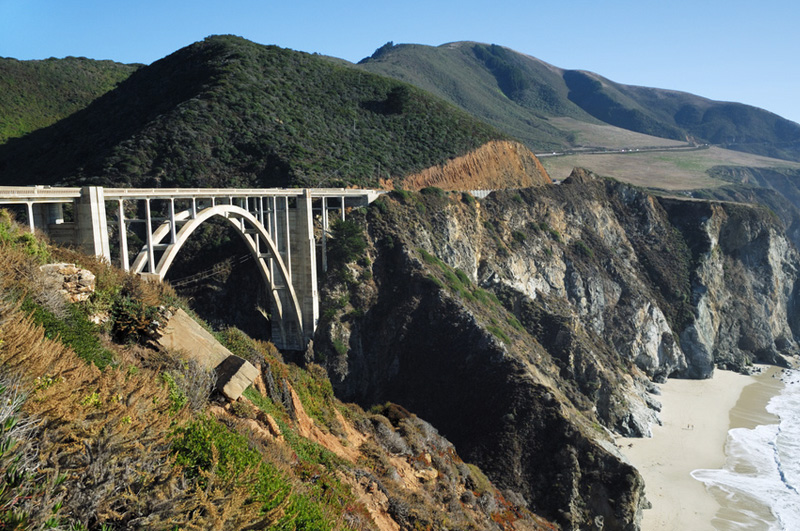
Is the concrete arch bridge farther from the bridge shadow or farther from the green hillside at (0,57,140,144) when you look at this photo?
the green hillside at (0,57,140,144)

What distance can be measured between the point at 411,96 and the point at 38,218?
59.0m

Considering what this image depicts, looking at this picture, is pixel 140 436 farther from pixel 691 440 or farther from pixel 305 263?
pixel 691 440

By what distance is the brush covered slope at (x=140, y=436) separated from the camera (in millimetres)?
5656

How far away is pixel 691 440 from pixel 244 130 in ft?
153

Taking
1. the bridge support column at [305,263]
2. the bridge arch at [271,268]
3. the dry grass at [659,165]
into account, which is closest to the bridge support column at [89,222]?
the bridge arch at [271,268]

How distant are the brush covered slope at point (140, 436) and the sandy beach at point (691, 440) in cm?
2099

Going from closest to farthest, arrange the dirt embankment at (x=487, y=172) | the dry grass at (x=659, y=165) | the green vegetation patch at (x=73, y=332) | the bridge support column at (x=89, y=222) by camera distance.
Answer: the green vegetation patch at (x=73, y=332), the bridge support column at (x=89, y=222), the dirt embankment at (x=487, y=172), the dry grass at (x=659, y=165)

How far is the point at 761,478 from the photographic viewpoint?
116 feet

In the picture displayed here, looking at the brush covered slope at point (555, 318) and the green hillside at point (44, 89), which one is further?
the green hillside at point (44, 89)

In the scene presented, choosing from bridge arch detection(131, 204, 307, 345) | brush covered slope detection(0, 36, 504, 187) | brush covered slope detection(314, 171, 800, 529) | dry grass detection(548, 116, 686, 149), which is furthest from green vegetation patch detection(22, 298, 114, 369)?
dry grass detection(548, 116, 686, 149)

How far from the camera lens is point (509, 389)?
3372cm

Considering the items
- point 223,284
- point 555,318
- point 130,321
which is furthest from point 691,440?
point 130,321

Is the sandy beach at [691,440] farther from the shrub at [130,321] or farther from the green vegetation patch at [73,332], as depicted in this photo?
the green vegetation patch at [73,332]

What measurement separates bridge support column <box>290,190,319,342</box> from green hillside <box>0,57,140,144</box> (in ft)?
136
